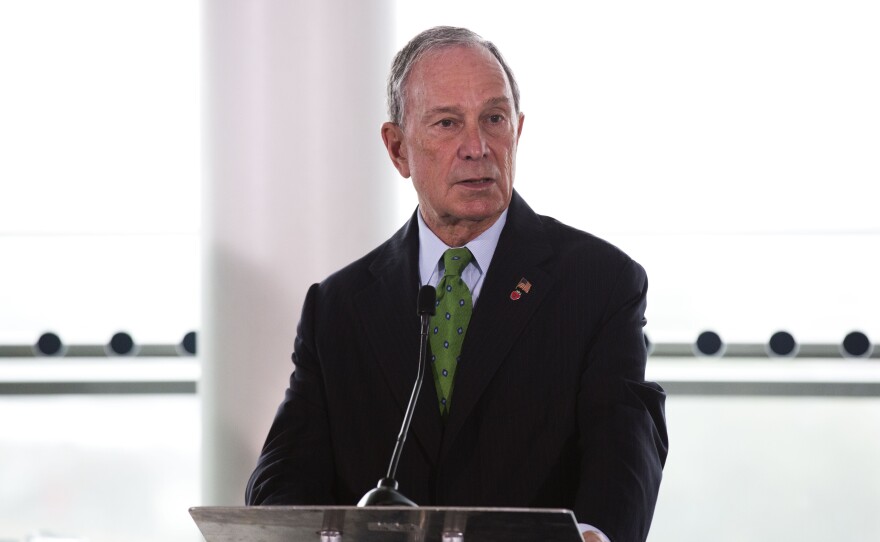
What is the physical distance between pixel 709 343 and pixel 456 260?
65.4 inches

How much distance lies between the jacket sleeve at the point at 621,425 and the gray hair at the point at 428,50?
583 millimetres

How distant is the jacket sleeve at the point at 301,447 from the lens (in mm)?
2850

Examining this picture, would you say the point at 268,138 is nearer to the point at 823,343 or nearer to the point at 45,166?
the point at 45,166

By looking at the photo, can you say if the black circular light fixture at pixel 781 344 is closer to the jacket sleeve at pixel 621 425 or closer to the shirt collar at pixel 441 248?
the jacket sleeve at pixel 621 425

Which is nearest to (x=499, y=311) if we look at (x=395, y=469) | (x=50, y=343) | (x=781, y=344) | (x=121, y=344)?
(x=395, y=469)

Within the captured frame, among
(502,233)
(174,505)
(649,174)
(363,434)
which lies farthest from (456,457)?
(174,505)

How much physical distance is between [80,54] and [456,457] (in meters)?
2.66

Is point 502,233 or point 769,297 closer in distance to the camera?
point 502,233

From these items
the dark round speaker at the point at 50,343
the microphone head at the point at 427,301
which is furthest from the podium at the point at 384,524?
the dark round speaker at the point at 50,343

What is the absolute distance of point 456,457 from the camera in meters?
Answer: 2.78

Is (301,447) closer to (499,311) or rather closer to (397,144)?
(499,311)

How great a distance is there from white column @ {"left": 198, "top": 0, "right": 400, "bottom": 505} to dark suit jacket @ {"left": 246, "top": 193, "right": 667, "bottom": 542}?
2.46 ft

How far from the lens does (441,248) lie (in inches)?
120

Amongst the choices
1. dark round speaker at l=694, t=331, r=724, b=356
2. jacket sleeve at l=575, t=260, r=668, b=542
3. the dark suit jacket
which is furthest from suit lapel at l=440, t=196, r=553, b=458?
dark round speaker at l=694, t=331, r=724, b=356
